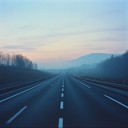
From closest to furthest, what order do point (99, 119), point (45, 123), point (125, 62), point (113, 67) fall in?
point (45, 123) → point (99, 119) → point (125, 62) → point (113, 67)

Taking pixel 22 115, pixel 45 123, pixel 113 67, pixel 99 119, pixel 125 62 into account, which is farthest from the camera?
pixel 113 67

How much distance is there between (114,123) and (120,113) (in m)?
2.22

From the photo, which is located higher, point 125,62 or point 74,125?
point 125,62

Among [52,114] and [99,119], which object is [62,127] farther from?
[52,114]

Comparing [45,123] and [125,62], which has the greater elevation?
[125,62]

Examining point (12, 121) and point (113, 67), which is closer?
point (12, 121)

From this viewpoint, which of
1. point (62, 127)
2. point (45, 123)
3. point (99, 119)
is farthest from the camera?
point (99, 119)

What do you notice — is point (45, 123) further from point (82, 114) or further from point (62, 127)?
point (82, 114)

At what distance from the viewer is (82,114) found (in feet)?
36.2

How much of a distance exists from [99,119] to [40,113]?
115 inches

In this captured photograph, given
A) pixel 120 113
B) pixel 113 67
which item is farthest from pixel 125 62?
pixel 120 113

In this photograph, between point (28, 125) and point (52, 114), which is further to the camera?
point (52, 114)

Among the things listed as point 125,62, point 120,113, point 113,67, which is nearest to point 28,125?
point 120,113

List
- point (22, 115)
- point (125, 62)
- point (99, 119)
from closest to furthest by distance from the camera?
point (99, 119), point (22, 115), point (125, 62)
